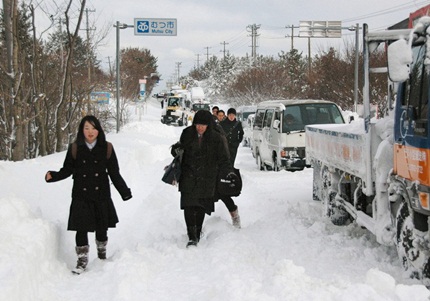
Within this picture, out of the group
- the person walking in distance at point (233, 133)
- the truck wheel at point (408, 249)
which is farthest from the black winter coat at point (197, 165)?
the person walking in distance at point (233, 133)

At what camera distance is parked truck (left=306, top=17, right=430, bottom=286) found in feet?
15.0

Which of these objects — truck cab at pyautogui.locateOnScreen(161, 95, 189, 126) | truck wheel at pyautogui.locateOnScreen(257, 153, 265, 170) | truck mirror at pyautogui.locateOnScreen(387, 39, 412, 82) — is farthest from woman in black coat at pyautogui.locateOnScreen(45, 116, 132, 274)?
truck cab at pyautogui.locateOnScreen(161, 95, 189, 126)

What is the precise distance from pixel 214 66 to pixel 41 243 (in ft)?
346

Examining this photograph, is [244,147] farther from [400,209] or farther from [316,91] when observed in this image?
[400,209]

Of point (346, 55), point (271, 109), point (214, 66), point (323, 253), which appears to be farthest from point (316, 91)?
point (214, 66)

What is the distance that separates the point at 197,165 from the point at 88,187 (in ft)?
4.95

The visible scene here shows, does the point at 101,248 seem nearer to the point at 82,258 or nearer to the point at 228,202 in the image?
the point at 82,258

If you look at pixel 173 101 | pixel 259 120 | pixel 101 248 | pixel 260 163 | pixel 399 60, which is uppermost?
pixel 399 60

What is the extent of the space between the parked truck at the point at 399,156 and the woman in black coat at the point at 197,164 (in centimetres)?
169

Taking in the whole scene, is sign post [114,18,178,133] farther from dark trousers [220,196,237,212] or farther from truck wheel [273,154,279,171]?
dark trousers [220,196,237,212]

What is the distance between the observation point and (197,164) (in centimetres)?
675

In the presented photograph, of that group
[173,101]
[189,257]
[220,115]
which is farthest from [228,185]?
[173,101]

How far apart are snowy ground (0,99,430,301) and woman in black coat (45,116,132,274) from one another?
1.10ft

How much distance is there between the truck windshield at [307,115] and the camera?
46.6 ft
